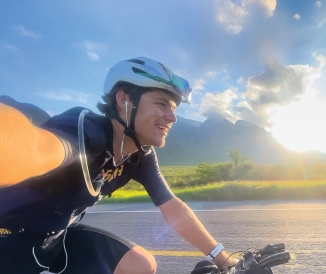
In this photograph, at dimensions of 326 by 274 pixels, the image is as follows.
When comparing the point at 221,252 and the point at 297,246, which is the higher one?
the point at 221,252

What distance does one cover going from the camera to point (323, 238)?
152 inches

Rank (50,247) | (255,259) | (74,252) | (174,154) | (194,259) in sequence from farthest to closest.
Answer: (174,154) < (194,259) < (74,252) < (50,247) < (255,259)

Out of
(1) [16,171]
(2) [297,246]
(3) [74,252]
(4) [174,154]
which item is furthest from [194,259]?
(4) [174,154]

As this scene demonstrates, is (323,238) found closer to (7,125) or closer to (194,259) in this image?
(194,259)

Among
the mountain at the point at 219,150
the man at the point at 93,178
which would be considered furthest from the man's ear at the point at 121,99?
the mountain at the point at 219,150

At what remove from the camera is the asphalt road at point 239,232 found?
3.18 m

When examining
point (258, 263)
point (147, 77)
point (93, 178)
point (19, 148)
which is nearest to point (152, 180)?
point (93, 178)

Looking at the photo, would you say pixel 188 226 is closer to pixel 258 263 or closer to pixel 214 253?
pixel 214 253

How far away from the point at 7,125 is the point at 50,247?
120 cm

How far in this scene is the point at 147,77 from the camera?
2.01 meters

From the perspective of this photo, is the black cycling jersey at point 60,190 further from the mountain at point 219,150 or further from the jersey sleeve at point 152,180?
the mountain at point 219,150

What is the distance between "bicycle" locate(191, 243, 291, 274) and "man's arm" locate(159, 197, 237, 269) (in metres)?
0.31

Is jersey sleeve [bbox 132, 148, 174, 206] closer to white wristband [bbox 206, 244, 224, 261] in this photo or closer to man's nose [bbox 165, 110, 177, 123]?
man's nose [bbox 165, 110, 177, 123]

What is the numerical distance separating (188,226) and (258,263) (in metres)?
0.59
